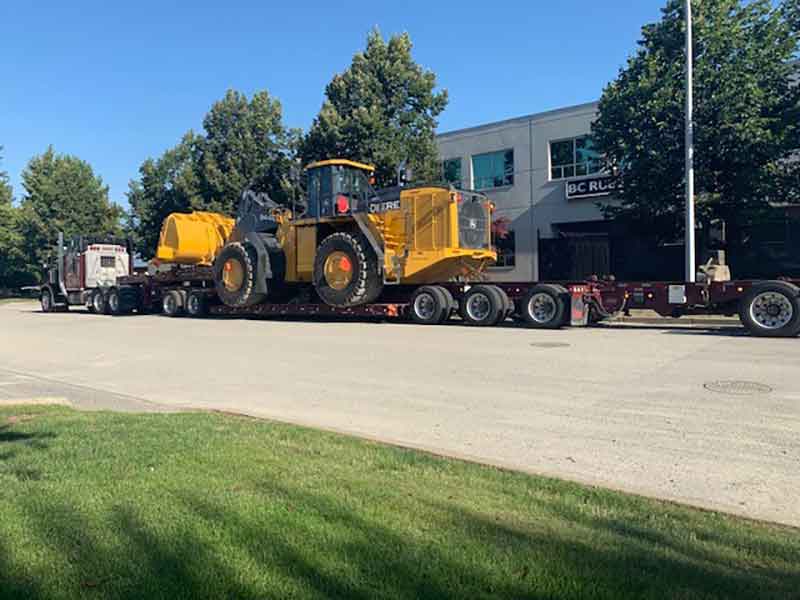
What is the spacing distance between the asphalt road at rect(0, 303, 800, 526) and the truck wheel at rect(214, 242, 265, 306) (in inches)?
215

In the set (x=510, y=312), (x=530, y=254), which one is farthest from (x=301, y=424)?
→ (x=530, y=254)

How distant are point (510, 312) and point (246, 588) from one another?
602 inches

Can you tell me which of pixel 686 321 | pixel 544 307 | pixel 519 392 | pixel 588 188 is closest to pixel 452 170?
pixel 588 188

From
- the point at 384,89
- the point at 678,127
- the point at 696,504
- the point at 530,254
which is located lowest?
the point at 696,504

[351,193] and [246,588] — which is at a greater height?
[351,193]

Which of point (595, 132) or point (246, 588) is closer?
point (246, 588)

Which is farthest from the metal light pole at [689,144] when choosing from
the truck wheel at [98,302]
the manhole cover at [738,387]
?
the truck wheel at [98,302]

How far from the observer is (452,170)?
35.8 meters

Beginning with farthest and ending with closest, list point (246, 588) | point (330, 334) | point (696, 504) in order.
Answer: point (330, 334) < point (696, 504) < point (246, 588)

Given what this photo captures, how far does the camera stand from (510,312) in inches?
712

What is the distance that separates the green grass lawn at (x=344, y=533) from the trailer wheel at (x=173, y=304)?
2102cm

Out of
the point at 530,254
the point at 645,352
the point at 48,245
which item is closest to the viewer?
the point at 645,352

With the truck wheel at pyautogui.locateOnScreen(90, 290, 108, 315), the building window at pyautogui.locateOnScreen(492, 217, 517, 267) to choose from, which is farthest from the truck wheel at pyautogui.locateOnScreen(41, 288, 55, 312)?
the building window at pyautogui.locateOnScreen(492, 217, 517, 267)

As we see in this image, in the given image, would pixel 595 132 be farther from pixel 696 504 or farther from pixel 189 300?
pixel 696 504
